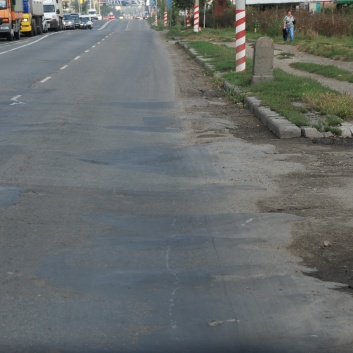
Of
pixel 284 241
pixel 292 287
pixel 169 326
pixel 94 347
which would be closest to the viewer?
pixel 94 347

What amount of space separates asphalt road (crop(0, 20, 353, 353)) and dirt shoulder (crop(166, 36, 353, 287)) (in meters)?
0.22

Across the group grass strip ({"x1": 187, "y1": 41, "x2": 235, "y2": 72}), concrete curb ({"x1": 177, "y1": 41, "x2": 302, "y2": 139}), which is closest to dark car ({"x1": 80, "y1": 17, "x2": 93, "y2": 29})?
grass strip ({"x1": 187, "y1": 41, "x2": 235, "y2": 72})

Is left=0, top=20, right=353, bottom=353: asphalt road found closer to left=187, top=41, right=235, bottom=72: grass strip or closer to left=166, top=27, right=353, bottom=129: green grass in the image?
left=166, top=27, right=353, bottom=129: green grass

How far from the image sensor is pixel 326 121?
1320 cm

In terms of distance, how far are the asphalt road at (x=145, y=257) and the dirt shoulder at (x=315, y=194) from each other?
218 millimetres

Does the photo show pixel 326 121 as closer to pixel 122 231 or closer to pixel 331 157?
pixel 331 157

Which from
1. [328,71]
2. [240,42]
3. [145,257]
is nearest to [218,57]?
[240,42]

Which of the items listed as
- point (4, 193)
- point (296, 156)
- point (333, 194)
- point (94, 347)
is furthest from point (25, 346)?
point (296, 156)

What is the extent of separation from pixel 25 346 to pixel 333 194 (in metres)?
4.68

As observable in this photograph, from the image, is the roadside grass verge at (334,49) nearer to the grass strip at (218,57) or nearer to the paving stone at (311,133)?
the grass strip at (218,57)

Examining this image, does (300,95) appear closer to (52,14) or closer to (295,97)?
(295,97)

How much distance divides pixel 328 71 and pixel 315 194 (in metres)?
15.2

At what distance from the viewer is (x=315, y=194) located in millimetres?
8695

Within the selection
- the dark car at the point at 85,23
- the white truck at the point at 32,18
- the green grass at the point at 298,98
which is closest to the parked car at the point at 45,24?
the white truck at the point at 32,18
